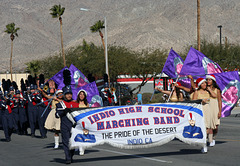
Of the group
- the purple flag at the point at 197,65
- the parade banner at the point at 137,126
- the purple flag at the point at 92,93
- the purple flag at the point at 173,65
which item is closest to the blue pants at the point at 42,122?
the purple flag at the point at 92,93

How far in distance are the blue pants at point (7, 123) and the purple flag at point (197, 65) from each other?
6787 mm

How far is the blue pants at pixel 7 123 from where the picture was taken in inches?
680

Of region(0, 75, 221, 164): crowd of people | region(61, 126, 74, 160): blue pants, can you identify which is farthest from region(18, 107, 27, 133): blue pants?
region(61, 126, 74, 160): blue pants

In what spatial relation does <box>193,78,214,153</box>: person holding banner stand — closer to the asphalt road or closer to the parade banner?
the asphalt road

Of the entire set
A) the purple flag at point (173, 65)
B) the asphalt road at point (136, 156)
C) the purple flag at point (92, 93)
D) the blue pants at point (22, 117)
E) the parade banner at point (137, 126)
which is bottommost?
the asphalt road at point (136, 156)

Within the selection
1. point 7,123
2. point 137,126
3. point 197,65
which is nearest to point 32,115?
point 7,123

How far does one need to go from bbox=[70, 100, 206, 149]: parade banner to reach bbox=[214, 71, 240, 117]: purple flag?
2762mm

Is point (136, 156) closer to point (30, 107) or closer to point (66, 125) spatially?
point (66, 125)

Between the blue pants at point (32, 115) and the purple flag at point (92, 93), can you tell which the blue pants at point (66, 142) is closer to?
the purple flag at point (92, 93)

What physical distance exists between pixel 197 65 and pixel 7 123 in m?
A: 7.31

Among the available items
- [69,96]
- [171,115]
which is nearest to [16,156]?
[69,96]

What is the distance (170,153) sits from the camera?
457 inches

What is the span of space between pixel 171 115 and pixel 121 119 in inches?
45.7

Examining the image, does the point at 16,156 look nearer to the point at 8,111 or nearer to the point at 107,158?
the point at 107,158
